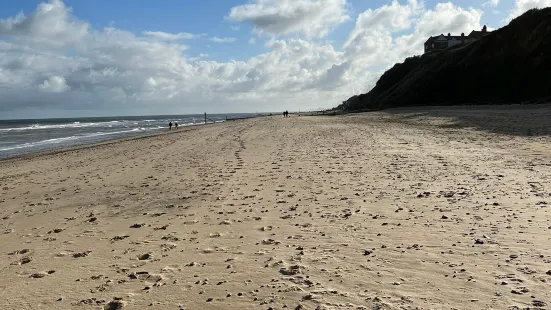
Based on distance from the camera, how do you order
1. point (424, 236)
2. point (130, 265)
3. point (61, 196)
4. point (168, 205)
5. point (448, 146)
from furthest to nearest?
point (448, 146)
point (61, 196)
point (168, 205)
point (424, 236)
point (130, 265)

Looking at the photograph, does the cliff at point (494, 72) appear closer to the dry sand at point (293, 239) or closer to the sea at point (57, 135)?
the dry sand at point (293, 239)

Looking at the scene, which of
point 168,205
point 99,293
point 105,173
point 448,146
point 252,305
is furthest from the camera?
point 448,146

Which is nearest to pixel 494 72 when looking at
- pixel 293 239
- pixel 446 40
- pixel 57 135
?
pixel 293 239

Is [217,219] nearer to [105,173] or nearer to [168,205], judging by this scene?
[168,205]

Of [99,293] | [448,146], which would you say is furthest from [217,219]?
[448,146]

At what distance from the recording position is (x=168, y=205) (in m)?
8.30

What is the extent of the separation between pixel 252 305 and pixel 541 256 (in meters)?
3.31

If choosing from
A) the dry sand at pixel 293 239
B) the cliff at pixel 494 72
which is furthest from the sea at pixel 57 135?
the cliff at pixel 494 72

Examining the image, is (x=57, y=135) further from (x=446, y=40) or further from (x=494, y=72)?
(x=446, y=40)

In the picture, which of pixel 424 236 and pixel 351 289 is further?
pixel 424 236

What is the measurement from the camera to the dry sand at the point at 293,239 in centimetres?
398

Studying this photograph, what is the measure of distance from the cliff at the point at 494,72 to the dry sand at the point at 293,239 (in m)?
37.4

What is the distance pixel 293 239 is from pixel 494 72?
52.4 metres

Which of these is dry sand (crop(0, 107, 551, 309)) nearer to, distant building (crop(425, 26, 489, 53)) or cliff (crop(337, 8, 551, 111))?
cliff (crop(337, 8, 551, 111))
